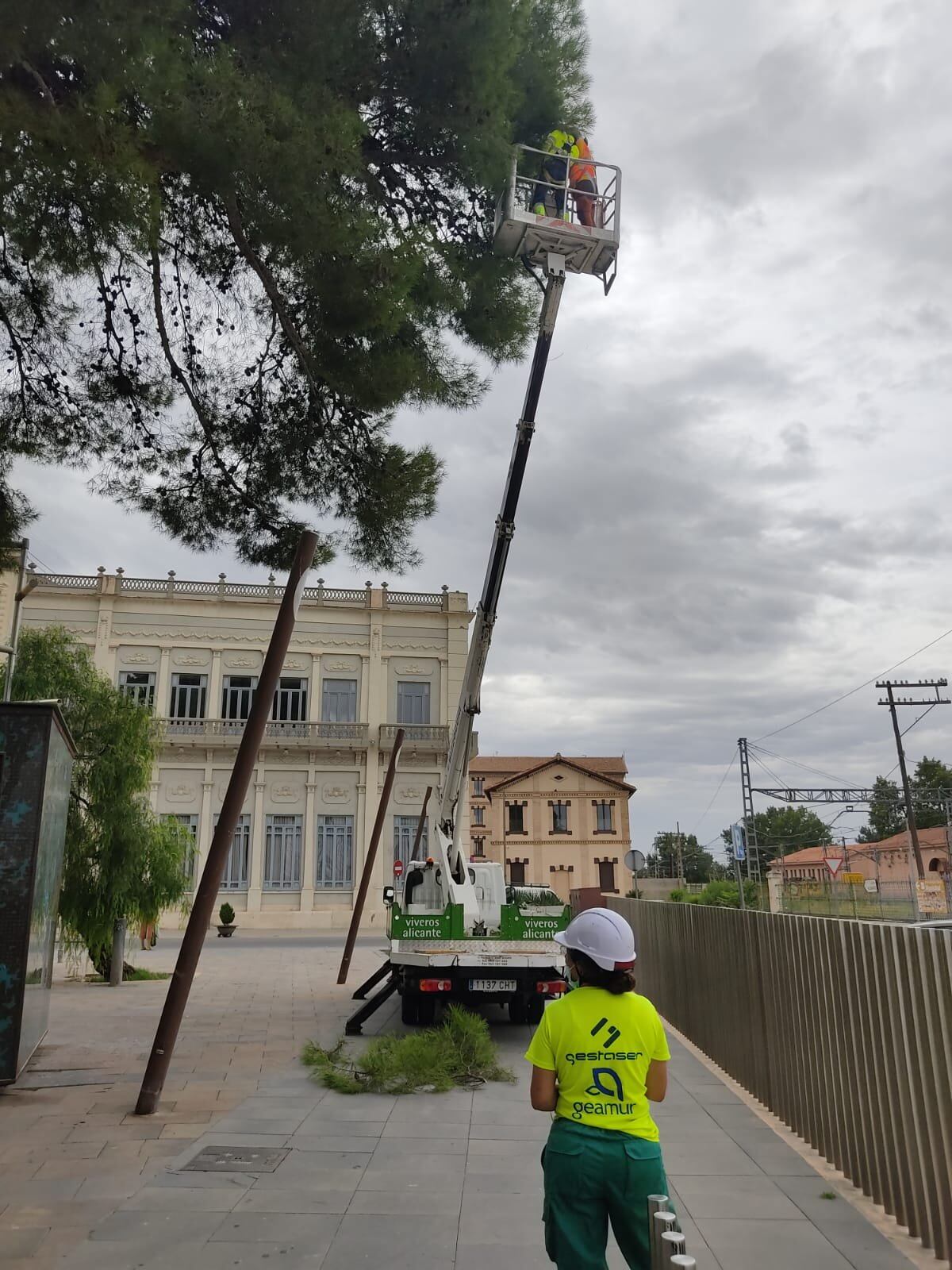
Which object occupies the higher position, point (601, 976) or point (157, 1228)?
point (601, 976)

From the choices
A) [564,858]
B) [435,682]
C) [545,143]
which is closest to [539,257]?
[545,143]

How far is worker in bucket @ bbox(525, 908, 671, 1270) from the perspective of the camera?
2.88 metres

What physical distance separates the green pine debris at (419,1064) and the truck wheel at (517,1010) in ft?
5.70

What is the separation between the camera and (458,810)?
13180 mm

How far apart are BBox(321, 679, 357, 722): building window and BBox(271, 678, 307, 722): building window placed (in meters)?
0.69

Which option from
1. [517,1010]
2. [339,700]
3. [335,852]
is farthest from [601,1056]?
[339,700]

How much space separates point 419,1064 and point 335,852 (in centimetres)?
2571

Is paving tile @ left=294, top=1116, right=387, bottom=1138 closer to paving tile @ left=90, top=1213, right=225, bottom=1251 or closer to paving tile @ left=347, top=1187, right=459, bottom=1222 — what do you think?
paving tile @ left=347, top=1187, right=459, bottom=1222

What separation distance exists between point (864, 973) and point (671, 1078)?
3671 millimetres

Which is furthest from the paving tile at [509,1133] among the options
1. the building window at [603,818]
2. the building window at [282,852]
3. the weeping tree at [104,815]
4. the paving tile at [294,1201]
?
the building window at [603,818]

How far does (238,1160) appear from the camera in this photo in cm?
571

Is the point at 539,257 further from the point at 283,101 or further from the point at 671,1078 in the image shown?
the point at 671,1078

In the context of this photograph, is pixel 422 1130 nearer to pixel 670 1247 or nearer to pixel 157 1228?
pixel 157 1228

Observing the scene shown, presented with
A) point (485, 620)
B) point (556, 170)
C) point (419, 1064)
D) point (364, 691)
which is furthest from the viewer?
point (364, 691)
